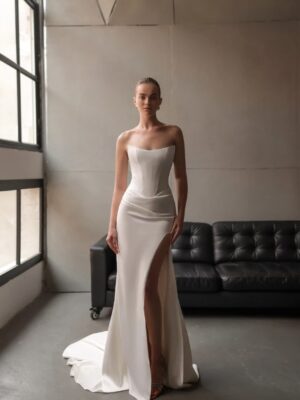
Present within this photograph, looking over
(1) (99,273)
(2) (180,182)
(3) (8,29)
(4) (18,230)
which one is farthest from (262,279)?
(3) (8,29)

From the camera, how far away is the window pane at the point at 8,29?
3.64m

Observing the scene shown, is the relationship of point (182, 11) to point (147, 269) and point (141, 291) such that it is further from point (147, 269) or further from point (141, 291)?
point (141, 291)

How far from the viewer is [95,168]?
14.5 ft

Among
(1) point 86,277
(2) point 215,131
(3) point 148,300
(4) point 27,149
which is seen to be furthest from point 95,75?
(3) point 148,300

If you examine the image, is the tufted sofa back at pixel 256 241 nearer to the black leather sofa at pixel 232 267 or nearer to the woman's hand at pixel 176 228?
the black leather sofa at pixel 232 267

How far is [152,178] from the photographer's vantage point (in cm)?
229

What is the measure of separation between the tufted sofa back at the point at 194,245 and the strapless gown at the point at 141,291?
1686 mm

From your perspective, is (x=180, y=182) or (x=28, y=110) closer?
(x=180, y=182)

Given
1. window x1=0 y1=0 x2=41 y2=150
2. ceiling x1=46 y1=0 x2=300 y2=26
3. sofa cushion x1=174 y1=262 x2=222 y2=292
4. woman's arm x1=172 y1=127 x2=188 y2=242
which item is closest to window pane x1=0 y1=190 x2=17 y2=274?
window x1=0 y1=0 x2=41 y2=150

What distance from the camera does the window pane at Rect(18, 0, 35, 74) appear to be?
13.5ft

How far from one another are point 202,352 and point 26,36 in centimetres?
368

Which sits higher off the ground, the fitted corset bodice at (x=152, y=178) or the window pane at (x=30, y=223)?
the fitted corset bodice at (x=152, y=178)

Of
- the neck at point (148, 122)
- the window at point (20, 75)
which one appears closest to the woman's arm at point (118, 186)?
the neck at point (148, 122)

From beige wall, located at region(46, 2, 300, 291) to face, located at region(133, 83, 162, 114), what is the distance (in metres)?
2.11
